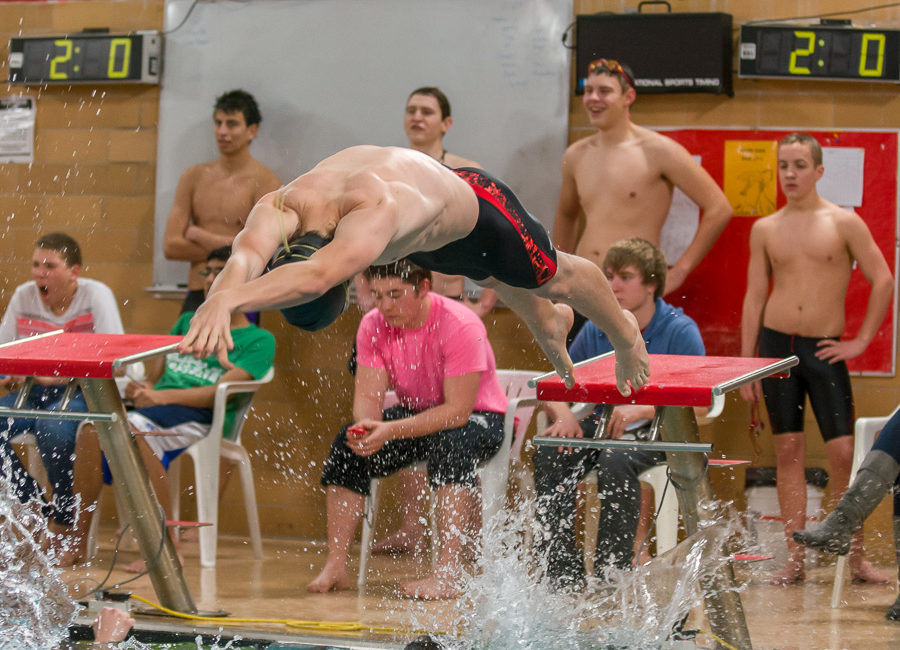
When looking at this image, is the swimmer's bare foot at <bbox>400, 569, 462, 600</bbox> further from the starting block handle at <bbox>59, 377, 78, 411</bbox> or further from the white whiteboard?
the white whiteboard

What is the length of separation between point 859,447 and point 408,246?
97.5 inches

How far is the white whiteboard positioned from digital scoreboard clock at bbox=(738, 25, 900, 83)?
0.93m

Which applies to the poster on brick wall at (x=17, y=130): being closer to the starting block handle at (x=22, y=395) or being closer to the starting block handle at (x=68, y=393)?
the starting block handle at (x=22, y=395)

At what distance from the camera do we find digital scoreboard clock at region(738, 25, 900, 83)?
5.22m

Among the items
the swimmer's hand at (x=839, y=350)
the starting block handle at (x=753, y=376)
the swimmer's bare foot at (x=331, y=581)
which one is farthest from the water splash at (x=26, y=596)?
the swimmer's hand at (x=839, y=350)

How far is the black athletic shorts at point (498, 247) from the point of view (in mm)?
3035

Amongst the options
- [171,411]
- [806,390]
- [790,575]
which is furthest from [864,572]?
[171,411]

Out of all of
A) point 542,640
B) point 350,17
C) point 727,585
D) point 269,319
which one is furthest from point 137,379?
point 727,585

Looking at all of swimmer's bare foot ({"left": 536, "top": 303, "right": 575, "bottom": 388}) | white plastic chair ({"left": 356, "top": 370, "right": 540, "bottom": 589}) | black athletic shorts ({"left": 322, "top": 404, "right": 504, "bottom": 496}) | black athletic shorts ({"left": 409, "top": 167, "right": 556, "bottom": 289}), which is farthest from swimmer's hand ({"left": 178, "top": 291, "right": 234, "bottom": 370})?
white plastic chair ({"left": 356, "top": 370, "right": 540, "bottom": 589})

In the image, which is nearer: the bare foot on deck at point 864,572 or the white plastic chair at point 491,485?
the white plastic chair at point 491,485

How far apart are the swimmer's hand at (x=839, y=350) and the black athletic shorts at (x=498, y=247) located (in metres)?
2.20

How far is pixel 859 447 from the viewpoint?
434cm

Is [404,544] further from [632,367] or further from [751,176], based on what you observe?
[751,176]

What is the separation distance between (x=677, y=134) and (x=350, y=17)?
1.87m
